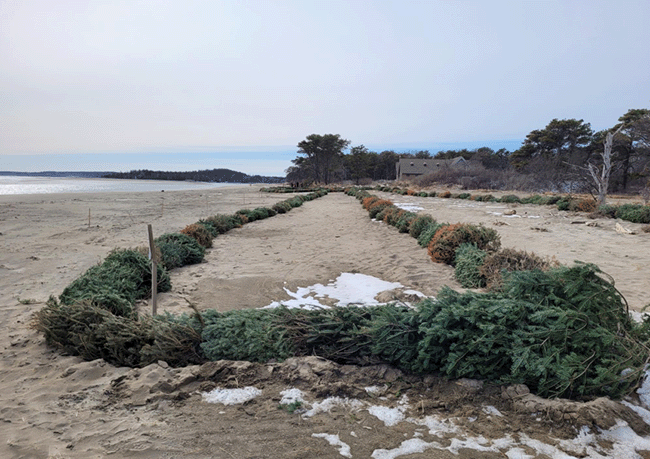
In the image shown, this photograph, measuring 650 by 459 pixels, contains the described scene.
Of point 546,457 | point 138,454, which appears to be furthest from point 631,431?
point 138,454

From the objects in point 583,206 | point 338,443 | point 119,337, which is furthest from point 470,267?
point 583,206

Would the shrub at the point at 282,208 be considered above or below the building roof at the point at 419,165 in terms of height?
below

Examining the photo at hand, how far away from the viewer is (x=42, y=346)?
4172 millimetres

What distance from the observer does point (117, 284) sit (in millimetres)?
5516

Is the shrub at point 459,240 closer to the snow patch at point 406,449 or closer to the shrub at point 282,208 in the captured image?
the snow patch at point 406,449

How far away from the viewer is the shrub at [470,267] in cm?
663

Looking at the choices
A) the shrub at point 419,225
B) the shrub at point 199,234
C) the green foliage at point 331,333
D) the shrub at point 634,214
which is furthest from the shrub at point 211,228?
the shrub at point 634,214

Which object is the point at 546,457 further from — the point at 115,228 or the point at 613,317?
the point at 115,228

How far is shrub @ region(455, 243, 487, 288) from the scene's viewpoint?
6.63 meters

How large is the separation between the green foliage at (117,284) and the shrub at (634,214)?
1706 centimetres

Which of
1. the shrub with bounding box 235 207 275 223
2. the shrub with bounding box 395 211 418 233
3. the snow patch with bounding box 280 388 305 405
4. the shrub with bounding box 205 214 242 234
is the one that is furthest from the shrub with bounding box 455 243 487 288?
the shrub with bounding box 235 207 275 223

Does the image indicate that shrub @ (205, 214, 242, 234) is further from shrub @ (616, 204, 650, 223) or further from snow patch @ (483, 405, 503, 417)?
shrub @ (616, 204, 650, 223)

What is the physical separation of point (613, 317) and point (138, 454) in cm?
383

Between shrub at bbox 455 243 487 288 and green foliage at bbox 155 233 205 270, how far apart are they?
5.99 metres
